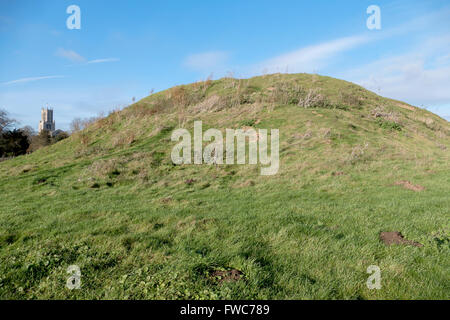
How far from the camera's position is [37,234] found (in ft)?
16.8

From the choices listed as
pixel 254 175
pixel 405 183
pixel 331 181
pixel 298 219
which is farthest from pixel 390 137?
pixel 298 219

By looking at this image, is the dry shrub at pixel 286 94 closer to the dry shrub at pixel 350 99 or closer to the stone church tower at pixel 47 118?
the dry shrub at pixel 350 99

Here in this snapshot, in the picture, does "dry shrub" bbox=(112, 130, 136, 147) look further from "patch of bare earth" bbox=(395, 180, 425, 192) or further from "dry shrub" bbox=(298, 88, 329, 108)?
"patch of bare earth" bbox=(395, 180, 425, 192)

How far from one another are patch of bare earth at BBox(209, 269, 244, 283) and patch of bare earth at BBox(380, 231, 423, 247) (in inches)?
117

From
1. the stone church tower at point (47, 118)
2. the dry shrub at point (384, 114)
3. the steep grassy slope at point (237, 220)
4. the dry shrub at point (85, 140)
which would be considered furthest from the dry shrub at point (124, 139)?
the stone church tower at point (47, 118)

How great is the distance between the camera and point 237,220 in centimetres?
578

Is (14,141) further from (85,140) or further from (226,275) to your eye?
(226,275)

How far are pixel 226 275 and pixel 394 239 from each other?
3492mm

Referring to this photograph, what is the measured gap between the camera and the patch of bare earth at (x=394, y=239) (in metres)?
4.59

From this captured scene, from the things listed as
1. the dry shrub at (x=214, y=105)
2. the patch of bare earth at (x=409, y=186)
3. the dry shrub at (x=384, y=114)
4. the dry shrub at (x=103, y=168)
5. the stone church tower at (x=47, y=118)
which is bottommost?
the patch of bare earth at (x=409, y=186)

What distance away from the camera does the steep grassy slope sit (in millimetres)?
3395

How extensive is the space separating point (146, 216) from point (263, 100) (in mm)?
16582

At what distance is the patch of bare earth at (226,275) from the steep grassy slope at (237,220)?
0.24ft

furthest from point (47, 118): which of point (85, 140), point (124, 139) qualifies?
point (124, 139)
